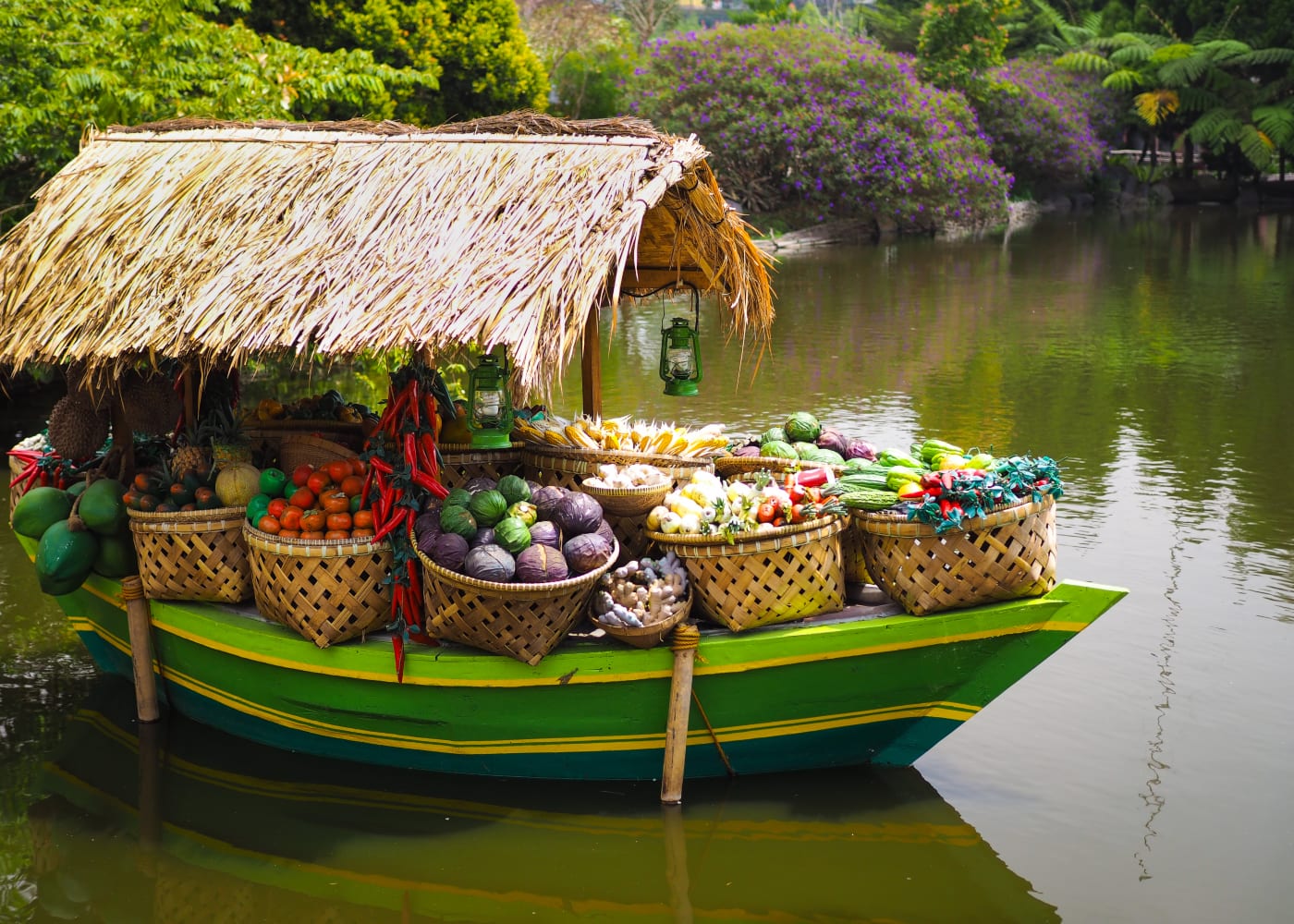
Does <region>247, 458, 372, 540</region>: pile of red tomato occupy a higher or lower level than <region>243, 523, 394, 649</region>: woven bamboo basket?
higher

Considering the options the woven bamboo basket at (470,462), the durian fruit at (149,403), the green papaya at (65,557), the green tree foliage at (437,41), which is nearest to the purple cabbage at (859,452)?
the woven bamboo basket at (470,462)

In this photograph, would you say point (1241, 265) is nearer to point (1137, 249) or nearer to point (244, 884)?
point (1137, 249)

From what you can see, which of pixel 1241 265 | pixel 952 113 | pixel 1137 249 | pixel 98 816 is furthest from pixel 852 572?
pixel 952 113

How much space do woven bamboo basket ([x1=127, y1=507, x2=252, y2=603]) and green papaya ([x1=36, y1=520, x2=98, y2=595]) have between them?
11.7 inches

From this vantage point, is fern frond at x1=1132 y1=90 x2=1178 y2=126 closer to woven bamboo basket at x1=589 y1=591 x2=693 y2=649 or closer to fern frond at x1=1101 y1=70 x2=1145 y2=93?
fern frond at x1=1101 y1=70 x2=1145 y2=93

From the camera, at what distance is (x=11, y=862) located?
5.55 metres

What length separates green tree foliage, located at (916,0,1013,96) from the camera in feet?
109

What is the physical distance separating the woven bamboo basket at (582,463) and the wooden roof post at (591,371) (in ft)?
3.12

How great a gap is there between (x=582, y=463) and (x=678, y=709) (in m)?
1.29

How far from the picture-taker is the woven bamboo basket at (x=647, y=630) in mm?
5301

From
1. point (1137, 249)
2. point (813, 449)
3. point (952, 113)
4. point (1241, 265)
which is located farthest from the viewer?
point (952, 113)

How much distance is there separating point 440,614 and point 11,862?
2098 millimetres

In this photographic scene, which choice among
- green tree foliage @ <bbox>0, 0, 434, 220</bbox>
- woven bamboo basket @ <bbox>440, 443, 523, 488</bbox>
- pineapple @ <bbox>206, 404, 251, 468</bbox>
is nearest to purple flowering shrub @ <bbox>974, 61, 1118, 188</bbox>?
green tree foliage @ <bbox>0, 0, 434, 220</bbox>

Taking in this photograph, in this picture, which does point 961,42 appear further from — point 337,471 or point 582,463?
point 337,471
